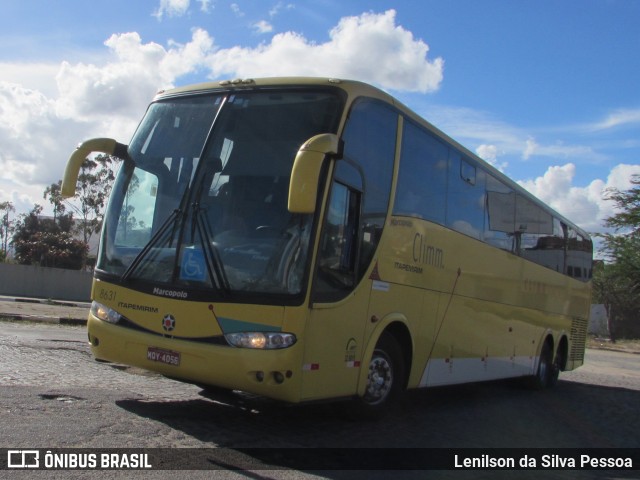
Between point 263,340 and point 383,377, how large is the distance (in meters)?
2.04

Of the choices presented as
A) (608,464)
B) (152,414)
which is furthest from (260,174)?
(608,464)

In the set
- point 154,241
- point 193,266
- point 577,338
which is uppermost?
point 154,241

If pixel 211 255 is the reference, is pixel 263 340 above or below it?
below

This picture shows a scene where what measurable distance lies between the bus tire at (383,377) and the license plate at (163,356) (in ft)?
6.57

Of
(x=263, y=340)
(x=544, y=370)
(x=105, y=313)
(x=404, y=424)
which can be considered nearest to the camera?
(x=263, y=340)

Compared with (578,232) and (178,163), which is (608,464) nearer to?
(178,163)

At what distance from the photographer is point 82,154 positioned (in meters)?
7.14

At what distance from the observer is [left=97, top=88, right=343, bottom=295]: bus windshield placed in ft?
19.9

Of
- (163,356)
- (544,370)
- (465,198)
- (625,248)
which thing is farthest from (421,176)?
(625,248)

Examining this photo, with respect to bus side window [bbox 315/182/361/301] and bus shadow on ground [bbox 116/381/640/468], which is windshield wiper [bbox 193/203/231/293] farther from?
bus shadow on ground [bbox 116/381/640/468]

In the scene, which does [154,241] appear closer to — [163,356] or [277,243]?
[163,356]

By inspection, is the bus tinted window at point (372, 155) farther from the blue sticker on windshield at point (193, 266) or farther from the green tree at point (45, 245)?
the green tree at point (45, 245)

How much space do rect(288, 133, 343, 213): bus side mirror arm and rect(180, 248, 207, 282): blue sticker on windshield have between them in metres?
1.29

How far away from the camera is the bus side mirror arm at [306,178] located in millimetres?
5375
